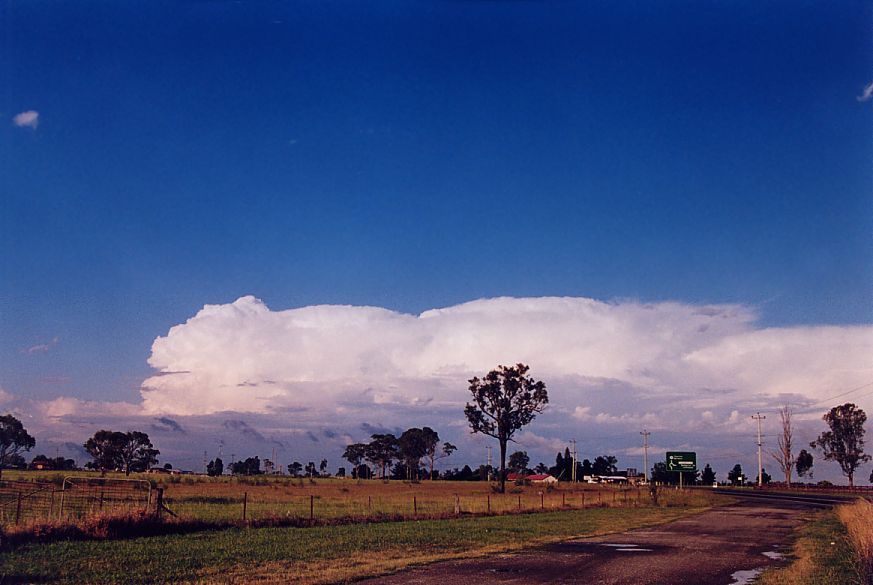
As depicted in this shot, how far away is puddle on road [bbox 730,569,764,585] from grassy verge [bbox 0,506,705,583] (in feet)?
24.5

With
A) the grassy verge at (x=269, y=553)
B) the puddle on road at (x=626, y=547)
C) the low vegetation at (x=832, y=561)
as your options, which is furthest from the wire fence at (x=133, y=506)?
the low vegetation at (x=832, y=561)

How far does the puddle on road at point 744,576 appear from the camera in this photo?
58.4 ft

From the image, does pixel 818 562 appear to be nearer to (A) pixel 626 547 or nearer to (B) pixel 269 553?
(A) pixel 626 547

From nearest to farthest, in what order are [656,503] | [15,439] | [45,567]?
[45,567]
[656,503]
[15,439]

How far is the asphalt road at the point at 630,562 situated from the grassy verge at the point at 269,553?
1382 mm

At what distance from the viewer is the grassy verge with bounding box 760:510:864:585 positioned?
17641mm

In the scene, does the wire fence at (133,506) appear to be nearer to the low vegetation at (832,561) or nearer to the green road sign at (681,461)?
the low vegetation at (832,561)

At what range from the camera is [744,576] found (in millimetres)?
18812

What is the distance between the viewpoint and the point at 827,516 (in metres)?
43.4

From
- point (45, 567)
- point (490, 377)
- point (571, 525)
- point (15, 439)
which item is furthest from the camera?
point (15, 439)

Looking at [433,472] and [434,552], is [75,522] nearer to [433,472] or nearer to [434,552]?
[434,552]

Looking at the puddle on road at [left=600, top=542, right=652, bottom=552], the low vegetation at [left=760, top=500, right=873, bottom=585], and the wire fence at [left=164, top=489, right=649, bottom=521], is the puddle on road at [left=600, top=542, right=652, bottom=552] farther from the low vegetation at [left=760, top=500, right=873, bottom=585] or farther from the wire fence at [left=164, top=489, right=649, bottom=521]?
the wire fence at [left=164, top=489, right=649, bottom=521]

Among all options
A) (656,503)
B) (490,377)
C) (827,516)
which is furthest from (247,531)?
(490,377)

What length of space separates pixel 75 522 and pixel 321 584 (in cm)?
1163
